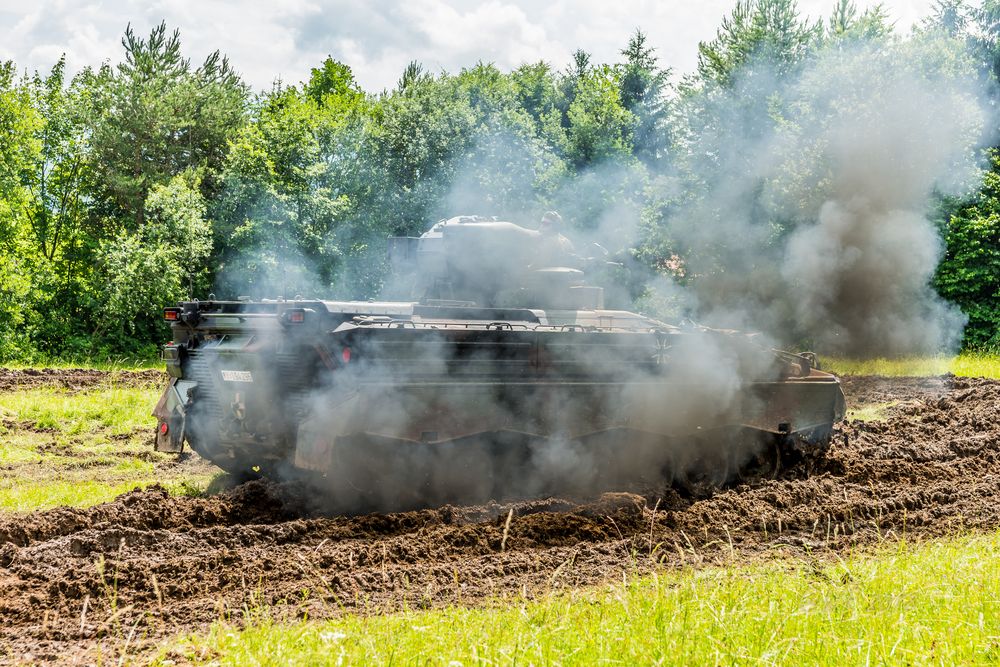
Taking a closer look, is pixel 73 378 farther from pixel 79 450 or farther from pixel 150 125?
pixel 150 125

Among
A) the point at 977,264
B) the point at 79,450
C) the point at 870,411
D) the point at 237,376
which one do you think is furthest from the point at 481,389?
the point at 977,264

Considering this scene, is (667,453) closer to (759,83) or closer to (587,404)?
(587,404)

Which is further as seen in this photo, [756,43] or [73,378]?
[756,43]

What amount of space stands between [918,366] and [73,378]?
57.1 ft

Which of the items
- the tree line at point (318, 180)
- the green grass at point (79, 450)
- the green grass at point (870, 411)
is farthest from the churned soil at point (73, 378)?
the green grass at point (870, 411)

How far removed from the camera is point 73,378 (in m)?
18.5

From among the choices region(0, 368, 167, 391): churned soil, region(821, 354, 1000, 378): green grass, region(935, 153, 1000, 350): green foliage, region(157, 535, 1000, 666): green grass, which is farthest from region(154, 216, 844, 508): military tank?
region(935, 153, 1000, 350): green foliage

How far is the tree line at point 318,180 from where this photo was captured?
81.4 ft

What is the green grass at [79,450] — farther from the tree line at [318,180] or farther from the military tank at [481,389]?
the tree line at [318,180]

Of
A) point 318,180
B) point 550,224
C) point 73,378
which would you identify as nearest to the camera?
point 550,224

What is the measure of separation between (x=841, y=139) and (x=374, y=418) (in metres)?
18.2

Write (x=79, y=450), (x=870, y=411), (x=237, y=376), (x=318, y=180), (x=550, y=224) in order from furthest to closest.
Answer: (x=318, y=180) < (x=870, y=411) < (x=79, y=450) < (x=550, y=224) < (x=237, y=376)

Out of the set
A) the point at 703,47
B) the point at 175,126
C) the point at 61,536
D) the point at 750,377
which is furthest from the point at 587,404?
the point at 703,47

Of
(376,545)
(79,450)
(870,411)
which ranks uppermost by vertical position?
(870,411)
